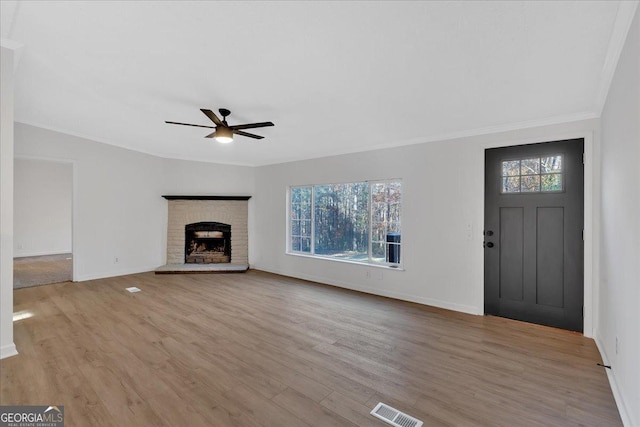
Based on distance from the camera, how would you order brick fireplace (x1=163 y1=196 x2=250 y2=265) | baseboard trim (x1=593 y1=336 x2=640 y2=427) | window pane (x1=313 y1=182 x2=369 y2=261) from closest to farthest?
baseboard trim (x1=593 y1=336 x2=640 y2=427) → window pane (x1=313 y1=182 x2=369 y2=261) → brick fireplace (x1=163 y1=196 x2=250 y2=265)

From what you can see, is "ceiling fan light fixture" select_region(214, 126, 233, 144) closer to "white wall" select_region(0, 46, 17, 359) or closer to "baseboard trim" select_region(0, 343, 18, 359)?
"white wall" select_region(0, 46, 17, 359)

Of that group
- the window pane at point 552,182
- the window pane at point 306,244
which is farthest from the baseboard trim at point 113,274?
the window pane at point 552,182

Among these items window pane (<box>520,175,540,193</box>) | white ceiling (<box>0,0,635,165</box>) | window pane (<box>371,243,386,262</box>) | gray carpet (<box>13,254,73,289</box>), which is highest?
white ceiling (<box>0,0,635,165</box>)

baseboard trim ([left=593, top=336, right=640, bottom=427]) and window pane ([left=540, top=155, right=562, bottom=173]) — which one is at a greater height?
window pane ([left=540, top=155, right=562, bottom=173])

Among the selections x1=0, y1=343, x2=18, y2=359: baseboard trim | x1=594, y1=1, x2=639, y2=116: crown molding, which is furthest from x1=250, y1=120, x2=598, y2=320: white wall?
x1=0, y1=343, x2=18, y2=359: baseboard trim

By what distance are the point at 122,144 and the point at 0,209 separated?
147 inches

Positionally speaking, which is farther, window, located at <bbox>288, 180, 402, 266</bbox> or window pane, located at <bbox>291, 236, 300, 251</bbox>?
window pane, located at <bbox>291, 236, 300, 251</bbox>

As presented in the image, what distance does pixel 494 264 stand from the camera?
3.68 meters

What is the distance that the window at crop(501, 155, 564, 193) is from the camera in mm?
3309

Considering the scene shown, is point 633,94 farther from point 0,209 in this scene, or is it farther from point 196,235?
point 196,235

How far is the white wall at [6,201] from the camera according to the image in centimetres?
254

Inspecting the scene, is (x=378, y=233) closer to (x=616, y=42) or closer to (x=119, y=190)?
(x=616, y=42)
